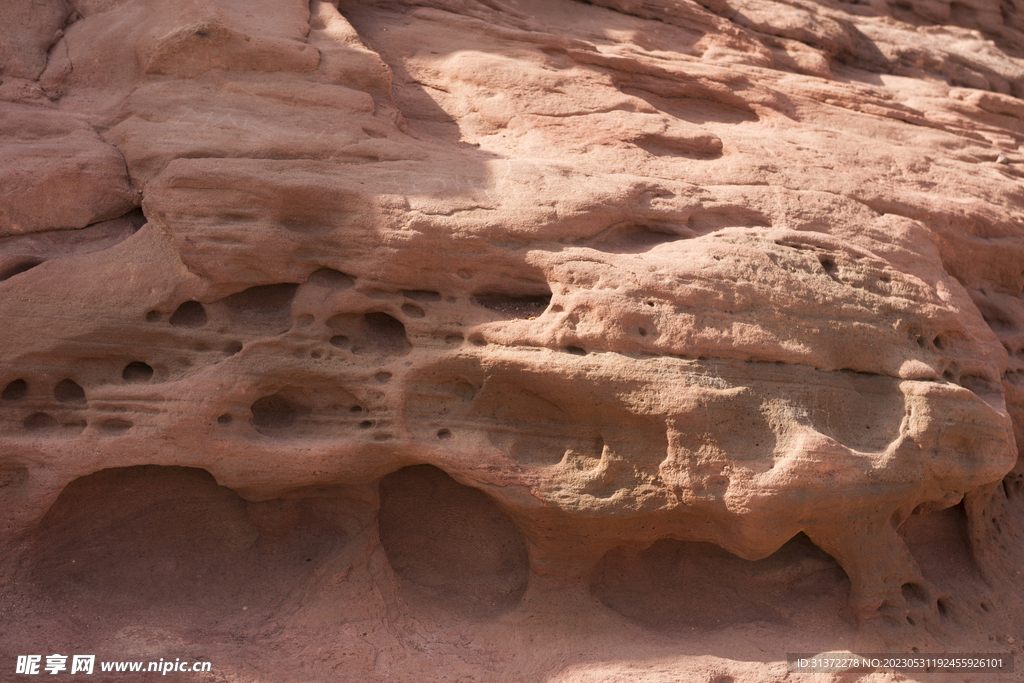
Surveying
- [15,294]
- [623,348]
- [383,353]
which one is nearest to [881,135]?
[623,348]

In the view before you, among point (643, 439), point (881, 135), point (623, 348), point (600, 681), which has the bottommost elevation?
point (600, 681)

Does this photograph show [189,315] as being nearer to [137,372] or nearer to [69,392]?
[137,372]

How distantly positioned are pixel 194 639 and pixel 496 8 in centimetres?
425

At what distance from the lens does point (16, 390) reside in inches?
132

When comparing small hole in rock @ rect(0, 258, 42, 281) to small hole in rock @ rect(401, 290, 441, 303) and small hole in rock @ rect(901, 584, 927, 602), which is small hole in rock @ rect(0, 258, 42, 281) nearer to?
small hole in rock @ rect(401, 290, 441, 303)

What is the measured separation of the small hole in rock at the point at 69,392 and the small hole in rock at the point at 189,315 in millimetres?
529

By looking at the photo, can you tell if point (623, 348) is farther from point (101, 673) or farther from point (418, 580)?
point (101, 673)

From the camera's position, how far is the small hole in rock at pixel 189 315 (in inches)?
137

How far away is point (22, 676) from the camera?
3082 millimetres

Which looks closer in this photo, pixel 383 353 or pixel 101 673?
pixel 101 673

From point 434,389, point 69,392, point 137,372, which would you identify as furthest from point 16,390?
point 434,389

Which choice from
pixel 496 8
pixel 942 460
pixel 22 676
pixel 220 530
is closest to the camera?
pixel 22 676

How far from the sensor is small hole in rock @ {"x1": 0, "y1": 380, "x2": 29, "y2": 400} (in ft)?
11.0

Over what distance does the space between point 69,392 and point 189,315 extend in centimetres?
64
